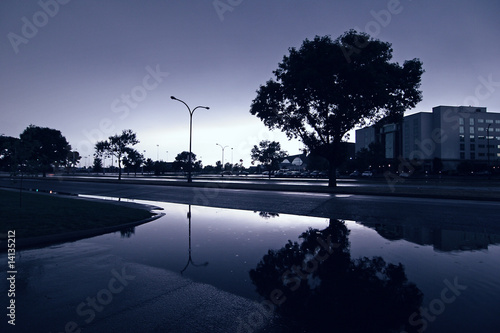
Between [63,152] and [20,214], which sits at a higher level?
[63,152]

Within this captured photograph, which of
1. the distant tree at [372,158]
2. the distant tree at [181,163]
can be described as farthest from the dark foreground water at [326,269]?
the distant tree at [181,163]

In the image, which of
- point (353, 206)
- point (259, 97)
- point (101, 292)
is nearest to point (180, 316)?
point (101, 292)

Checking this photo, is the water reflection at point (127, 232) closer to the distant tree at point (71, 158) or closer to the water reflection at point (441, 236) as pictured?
the water reflection at point (441, 236)

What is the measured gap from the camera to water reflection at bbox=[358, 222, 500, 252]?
284 inches

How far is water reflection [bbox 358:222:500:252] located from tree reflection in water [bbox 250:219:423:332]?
106 inches

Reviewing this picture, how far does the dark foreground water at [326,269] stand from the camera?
11.6 ft

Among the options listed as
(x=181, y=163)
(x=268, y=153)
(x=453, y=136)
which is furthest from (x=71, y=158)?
(x=453, y=136)

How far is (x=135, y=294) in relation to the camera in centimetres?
416

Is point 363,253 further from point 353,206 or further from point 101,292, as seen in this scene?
point 353,206

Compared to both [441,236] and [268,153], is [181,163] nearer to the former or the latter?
[268,153]

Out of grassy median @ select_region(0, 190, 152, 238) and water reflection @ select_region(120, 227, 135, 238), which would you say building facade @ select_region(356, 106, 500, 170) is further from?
water reflection @ select_region(120, 227, 135, 238)

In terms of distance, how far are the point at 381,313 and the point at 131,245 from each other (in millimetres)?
6087

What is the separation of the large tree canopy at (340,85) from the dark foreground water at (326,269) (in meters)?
16.3

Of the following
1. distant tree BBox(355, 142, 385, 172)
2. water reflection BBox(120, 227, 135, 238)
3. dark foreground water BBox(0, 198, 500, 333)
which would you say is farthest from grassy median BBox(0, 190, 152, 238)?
distant tree BBox(355, 142, 385, 172)
